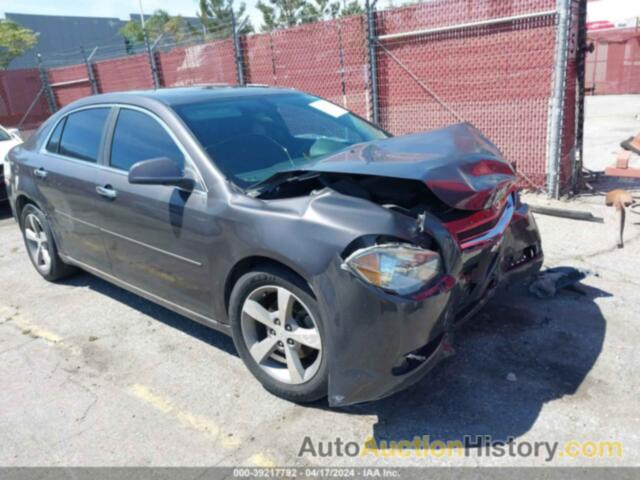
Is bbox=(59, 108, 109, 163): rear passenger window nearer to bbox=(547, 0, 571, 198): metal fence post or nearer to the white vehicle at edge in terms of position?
the white vehicle at edge

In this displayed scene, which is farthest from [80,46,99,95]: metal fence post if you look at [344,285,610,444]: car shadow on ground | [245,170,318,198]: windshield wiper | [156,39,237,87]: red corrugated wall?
[344,285,610,444]: car shadow on ground

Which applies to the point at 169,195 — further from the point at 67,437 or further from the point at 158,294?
the point at 67,437

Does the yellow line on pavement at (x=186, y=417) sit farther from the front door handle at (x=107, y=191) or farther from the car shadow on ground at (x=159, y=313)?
the front door handle at (x=107, y=191)

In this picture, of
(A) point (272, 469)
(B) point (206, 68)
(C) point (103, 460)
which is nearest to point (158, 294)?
(C) point (103, 460)

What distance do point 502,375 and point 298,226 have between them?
1.49 meters

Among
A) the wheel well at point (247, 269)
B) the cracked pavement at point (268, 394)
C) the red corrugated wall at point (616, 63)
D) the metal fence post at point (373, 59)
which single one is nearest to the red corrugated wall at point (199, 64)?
the metal fence post at point (373, 59)

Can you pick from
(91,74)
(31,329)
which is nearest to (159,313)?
(31,329)

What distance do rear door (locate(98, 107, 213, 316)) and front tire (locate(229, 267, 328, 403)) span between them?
0.33 m

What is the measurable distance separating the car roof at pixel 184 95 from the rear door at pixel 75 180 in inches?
4.7

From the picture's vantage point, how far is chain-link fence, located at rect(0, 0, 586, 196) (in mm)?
6617

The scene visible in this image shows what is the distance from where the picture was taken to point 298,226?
262 centimetres

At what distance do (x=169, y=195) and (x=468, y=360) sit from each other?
207 cm

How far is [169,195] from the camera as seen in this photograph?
129 inches

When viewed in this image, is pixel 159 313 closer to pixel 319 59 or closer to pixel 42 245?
pixel 42 245
